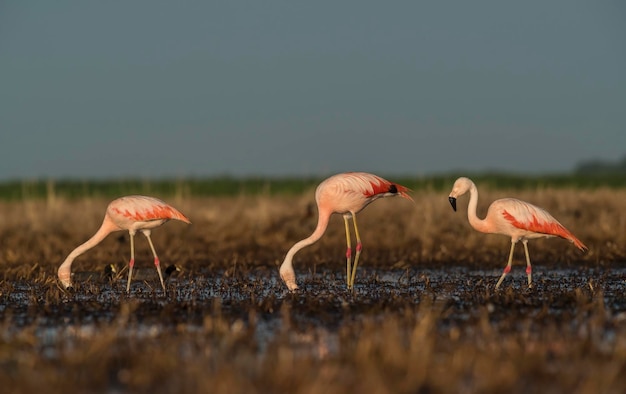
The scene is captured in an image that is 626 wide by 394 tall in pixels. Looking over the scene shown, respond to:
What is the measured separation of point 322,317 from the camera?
8.44 m

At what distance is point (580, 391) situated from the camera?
5301mm

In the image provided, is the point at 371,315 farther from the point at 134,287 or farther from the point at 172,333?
the point at 134,287

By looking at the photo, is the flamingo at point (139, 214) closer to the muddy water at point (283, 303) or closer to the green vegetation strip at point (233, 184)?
the muddy water at point (283, 303)

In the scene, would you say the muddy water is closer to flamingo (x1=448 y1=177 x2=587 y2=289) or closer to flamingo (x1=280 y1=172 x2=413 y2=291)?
flamingo (x1=448 y1=177 x2=587 y2=289)

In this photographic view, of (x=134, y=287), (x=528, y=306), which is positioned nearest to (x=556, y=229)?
(x=528, y=306)

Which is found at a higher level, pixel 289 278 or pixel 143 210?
pixel 143 210

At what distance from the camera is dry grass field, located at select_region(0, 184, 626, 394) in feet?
18.6

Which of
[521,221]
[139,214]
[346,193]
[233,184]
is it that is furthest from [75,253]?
[233,184]

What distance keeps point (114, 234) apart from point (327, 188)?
287 inches

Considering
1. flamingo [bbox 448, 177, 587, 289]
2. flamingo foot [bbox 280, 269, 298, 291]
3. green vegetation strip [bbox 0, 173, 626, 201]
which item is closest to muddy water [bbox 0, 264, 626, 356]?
flamingo foot [bbox 280, 269, 298, 291]

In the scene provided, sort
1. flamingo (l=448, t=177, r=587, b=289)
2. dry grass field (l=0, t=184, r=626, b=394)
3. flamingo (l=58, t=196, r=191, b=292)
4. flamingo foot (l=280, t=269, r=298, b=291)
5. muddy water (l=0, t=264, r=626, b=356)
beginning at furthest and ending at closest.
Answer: flamingo (l=58, t=196, r=191, b=292), flamingo (l=448, t=177, r=587, b=289), flamingo foot (l=280, t=269, r=298, b=291), muddy water (l=0, t=264, r=626, b=356), dry grass field (l=0, t=184, r=626, b=394)

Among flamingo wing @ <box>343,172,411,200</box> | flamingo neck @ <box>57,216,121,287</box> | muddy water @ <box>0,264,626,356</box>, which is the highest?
flamingo wing @ <box>343,172,411,200</box>

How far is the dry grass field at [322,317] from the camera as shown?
5656 millimetres

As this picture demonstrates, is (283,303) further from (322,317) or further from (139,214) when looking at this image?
(139,214)
